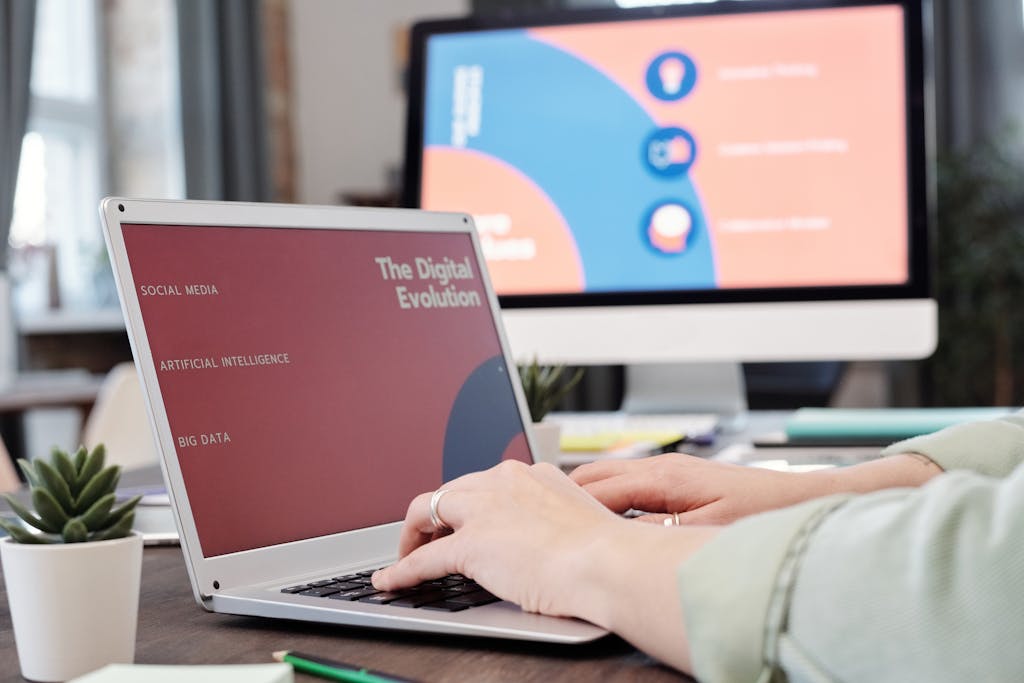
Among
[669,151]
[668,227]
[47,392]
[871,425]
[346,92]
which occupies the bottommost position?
[47,392]

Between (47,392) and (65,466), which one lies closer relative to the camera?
(65,466)

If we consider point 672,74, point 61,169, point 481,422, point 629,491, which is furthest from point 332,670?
point 61,169

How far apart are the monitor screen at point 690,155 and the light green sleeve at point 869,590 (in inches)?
40.1

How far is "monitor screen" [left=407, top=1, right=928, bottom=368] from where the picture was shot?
5.00ft

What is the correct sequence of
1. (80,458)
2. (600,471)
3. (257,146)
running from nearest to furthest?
1. (80,458)
2. (600,471)
3. (257,146)

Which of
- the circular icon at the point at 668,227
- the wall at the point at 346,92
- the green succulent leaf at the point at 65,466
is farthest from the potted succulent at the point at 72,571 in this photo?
the wall at the point at 346,92

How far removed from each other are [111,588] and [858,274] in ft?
3.78

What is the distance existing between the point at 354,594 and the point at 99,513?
0.56 ft

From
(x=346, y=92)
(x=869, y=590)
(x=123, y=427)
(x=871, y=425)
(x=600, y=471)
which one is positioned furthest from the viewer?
(x=346, y=92)

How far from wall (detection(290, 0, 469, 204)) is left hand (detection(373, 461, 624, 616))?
491 centimetres

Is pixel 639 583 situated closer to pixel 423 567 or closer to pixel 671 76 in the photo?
pixel 423 567

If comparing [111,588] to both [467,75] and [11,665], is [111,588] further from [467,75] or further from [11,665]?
[467,75]

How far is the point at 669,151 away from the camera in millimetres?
1578

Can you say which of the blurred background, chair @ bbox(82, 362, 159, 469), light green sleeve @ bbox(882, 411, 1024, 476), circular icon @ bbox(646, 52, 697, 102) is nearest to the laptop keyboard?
light green sleeve @ bbox(882, 411, 1024, 476)
